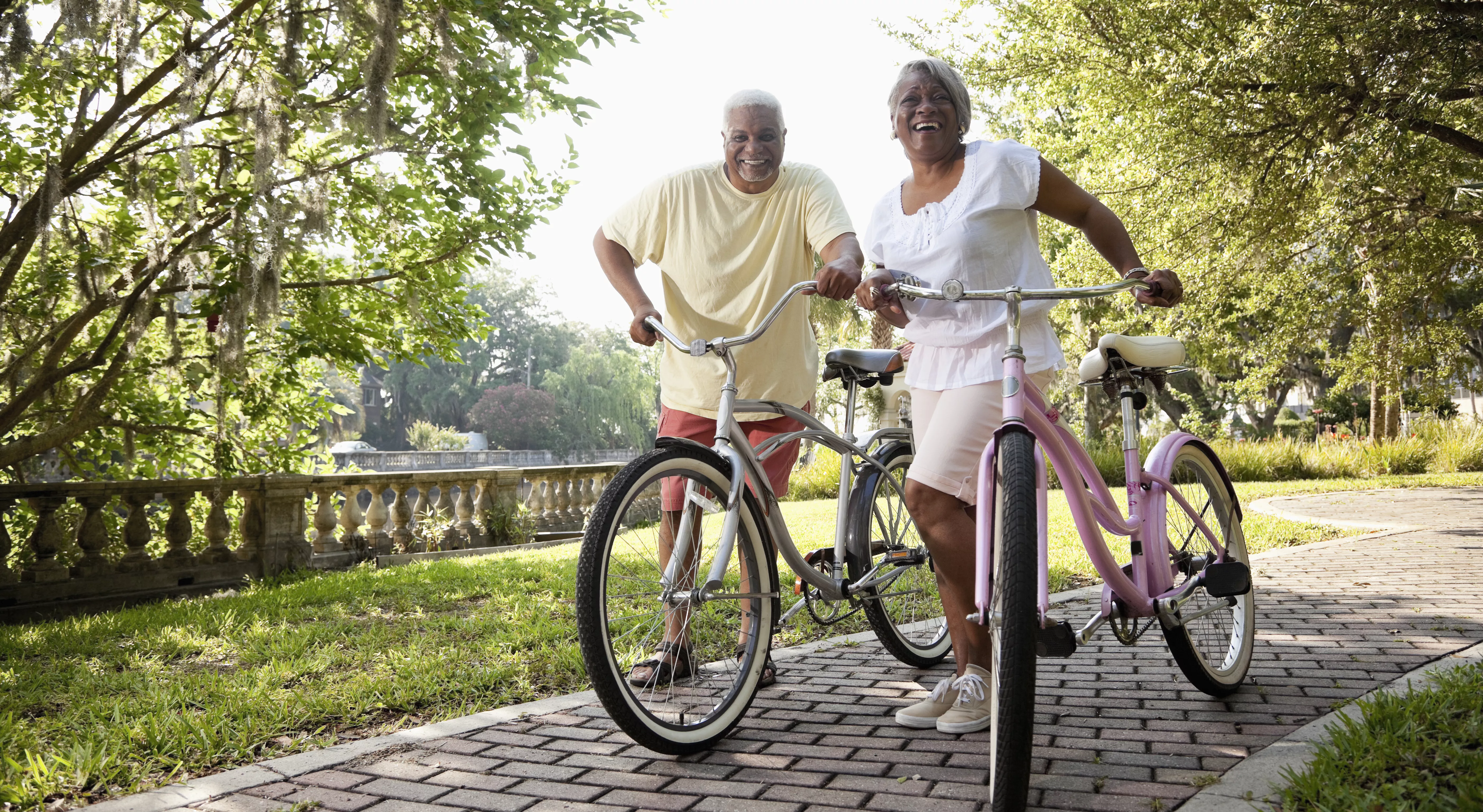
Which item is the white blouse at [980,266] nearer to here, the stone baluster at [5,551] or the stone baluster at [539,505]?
the stone baluster at [5,551]

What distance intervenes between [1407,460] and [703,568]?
18174mm

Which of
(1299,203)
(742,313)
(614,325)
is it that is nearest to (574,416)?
(614,325)

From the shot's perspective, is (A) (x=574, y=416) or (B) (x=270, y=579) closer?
(B) (x=270, y=579)

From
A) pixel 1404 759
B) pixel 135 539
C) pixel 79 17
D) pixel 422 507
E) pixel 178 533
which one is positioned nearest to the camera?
pixel 1404 759

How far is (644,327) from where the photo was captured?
10.9ft

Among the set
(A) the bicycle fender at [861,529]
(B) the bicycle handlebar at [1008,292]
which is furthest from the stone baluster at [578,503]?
(B) the bicycle handlebar at [1008,292]

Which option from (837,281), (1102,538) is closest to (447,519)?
(837,281)

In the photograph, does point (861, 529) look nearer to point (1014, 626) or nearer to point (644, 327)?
point (644, 327)

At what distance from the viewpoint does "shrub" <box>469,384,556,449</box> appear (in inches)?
2653

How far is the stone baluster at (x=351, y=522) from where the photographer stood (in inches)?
411

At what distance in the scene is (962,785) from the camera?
259cm

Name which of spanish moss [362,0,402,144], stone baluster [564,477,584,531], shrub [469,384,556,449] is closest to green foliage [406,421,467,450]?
shrub [469,384,556,449]

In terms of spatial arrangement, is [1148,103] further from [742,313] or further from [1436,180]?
[742,313]

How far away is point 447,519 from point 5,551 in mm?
4759
